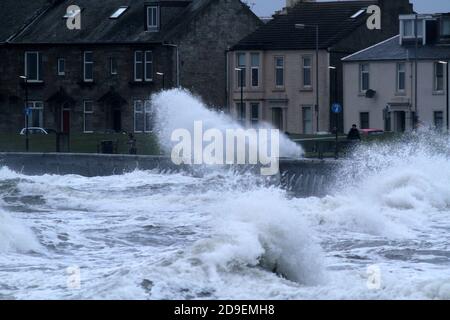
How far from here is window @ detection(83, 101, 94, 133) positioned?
236ft

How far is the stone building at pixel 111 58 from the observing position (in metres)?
70.2

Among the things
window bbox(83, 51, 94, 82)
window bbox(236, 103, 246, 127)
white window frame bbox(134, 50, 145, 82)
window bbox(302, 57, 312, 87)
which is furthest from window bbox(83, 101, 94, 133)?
window bbox(302, 57, 312, 87)

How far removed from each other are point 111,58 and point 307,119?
403 inches

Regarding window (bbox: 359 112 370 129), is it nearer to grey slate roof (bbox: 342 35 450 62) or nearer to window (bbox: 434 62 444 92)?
grey slate roof (bbox: 342 35 450 62)

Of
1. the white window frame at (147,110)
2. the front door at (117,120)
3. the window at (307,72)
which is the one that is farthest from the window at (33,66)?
the window at (307,72)

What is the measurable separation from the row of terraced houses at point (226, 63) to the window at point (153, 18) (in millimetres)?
66

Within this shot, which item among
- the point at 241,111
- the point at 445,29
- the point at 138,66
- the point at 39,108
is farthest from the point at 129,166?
the point at 39,108

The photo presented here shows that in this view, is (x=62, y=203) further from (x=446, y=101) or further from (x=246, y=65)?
(x=246, y=65)

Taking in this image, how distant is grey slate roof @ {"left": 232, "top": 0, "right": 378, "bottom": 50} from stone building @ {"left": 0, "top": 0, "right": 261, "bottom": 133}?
196 cm

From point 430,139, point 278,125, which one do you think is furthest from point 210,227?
point 278,125

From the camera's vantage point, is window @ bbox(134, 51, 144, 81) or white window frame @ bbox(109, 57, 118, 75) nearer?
window @ bbox(134, 51, 144, 81)

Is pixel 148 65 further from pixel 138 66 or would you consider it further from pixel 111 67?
pixel 111 67

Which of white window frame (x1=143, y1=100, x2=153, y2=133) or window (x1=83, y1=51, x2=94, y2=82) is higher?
window (x1=83, y1=51, x2=94, y2=82)
